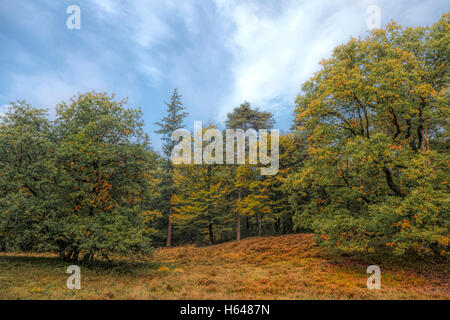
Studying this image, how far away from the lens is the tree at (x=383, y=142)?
1038cm

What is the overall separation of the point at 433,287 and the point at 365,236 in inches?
122

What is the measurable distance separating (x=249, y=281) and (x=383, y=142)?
30.4ft

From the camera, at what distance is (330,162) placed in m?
13.9

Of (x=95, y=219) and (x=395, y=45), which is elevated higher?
(x=395, y=45)

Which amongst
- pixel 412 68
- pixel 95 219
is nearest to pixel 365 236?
pixel 412 68

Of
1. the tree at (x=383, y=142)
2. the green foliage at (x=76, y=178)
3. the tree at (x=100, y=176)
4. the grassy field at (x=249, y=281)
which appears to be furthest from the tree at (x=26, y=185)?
the tree at (x=383, y=142)

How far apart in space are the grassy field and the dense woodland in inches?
44.7

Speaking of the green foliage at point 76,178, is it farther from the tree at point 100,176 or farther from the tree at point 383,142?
the tree at point 383,142

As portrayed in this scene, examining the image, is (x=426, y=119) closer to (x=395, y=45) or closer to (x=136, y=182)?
(x=395, y=45)

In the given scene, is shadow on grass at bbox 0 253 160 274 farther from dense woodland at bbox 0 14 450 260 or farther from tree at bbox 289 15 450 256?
tree at bbox 289 15 450 256

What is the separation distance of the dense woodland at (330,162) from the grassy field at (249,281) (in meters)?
1.13

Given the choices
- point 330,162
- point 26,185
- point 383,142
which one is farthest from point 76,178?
point 383,142

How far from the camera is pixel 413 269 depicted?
11352mm

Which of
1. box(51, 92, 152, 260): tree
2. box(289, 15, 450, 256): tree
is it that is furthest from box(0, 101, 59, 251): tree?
box(289, 15, 450, 256): tree
